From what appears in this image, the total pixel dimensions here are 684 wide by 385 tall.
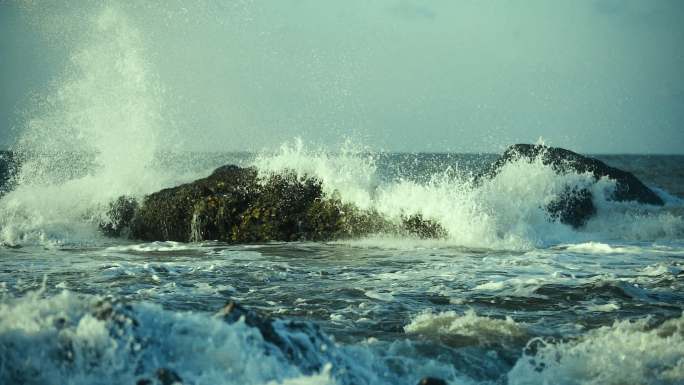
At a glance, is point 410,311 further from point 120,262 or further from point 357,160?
point 357,160

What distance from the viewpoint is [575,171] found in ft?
41.9

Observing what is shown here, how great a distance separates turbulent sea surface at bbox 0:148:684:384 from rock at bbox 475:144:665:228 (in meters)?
0.33

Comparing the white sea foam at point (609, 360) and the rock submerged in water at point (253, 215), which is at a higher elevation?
the rock submerged in water at point (253, 215)

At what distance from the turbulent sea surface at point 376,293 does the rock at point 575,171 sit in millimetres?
329

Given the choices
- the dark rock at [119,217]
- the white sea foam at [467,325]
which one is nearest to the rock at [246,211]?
the dark rock at [119,217]

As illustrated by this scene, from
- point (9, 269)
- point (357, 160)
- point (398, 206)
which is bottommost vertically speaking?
point (9, 269)

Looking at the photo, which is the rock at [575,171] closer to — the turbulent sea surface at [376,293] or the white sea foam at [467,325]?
the turbulent sea surface at [376,293]

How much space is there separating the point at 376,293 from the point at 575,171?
8.98 meters

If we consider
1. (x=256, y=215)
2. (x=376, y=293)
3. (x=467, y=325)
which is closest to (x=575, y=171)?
(x=256, y=215)

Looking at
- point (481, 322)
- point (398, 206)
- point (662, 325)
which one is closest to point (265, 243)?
point (398, 206)

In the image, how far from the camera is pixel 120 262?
731 centimetres

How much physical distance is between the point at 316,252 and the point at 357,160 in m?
2.94

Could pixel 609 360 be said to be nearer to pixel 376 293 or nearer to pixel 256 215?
pixel 376 293

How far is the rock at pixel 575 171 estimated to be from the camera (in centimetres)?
1105
